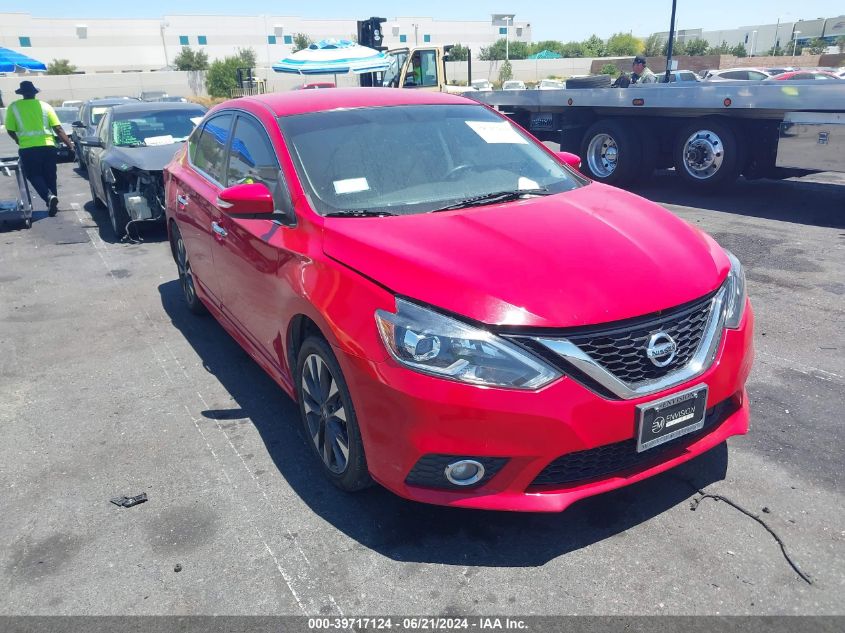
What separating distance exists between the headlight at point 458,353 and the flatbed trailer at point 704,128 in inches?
282

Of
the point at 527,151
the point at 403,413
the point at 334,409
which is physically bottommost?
the point at 334,409

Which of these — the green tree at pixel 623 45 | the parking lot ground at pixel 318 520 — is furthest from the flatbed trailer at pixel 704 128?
the green tree at pixel 623 45

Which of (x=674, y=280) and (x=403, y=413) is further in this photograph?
(x=674, y=280)

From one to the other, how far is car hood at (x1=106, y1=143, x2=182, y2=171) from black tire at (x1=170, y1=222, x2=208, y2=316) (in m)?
2.79

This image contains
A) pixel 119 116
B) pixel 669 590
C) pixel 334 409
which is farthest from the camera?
pixel 119 116

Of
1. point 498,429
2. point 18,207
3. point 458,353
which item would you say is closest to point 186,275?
point 458,353

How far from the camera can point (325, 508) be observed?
3146mm

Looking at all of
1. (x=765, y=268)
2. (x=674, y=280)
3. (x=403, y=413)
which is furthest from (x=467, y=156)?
(x=765, y=268)

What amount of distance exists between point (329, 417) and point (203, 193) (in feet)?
7.36

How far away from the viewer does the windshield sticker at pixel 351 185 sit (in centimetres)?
347

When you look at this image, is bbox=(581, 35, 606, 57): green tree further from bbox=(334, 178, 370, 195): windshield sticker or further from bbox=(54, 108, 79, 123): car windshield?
bbox=(334, 178, 370, 195): windshield sticker

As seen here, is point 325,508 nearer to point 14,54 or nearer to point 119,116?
point 119,116

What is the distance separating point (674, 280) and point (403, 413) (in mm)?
1195

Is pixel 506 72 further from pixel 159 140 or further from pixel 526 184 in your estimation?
pixel 526 184
